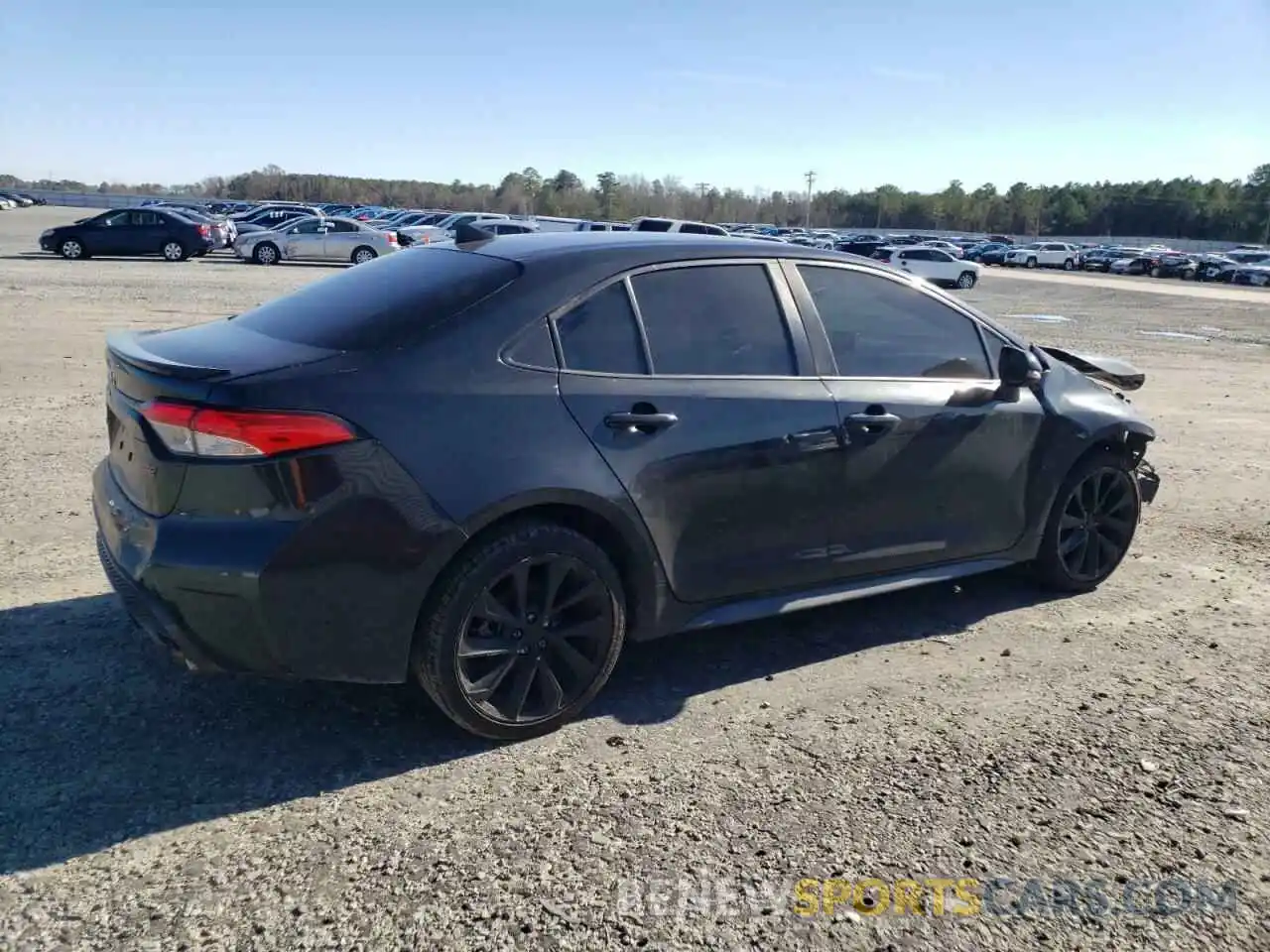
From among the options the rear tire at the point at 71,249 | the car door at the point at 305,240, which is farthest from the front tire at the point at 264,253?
the rear tire at the point at 71,249

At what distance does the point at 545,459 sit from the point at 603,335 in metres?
0.61

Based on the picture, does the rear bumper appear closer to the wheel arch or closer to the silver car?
the wheel arch

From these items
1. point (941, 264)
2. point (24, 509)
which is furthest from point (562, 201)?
point (24, 509)

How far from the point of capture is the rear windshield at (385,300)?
3670 mm

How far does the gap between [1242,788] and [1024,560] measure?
173 cm

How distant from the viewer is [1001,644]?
480 centimetres

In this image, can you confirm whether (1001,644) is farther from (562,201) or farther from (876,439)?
(562,201)

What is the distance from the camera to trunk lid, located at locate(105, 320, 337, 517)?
3.34 m

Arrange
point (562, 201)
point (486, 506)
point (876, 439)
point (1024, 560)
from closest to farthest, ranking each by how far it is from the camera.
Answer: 1. point (486, 506)
2. point (876, 439)
3. point (1024, 560)
4. point (562, 201)

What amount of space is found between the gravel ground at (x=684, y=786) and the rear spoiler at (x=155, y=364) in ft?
4.09

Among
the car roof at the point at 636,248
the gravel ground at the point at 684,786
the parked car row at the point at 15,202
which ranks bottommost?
the parked car row at the point at 15,202

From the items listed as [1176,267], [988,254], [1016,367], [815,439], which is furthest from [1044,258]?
[815,439]

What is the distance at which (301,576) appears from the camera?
3273mm

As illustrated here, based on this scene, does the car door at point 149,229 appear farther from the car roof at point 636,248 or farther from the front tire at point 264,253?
the car roof at point 636,248
